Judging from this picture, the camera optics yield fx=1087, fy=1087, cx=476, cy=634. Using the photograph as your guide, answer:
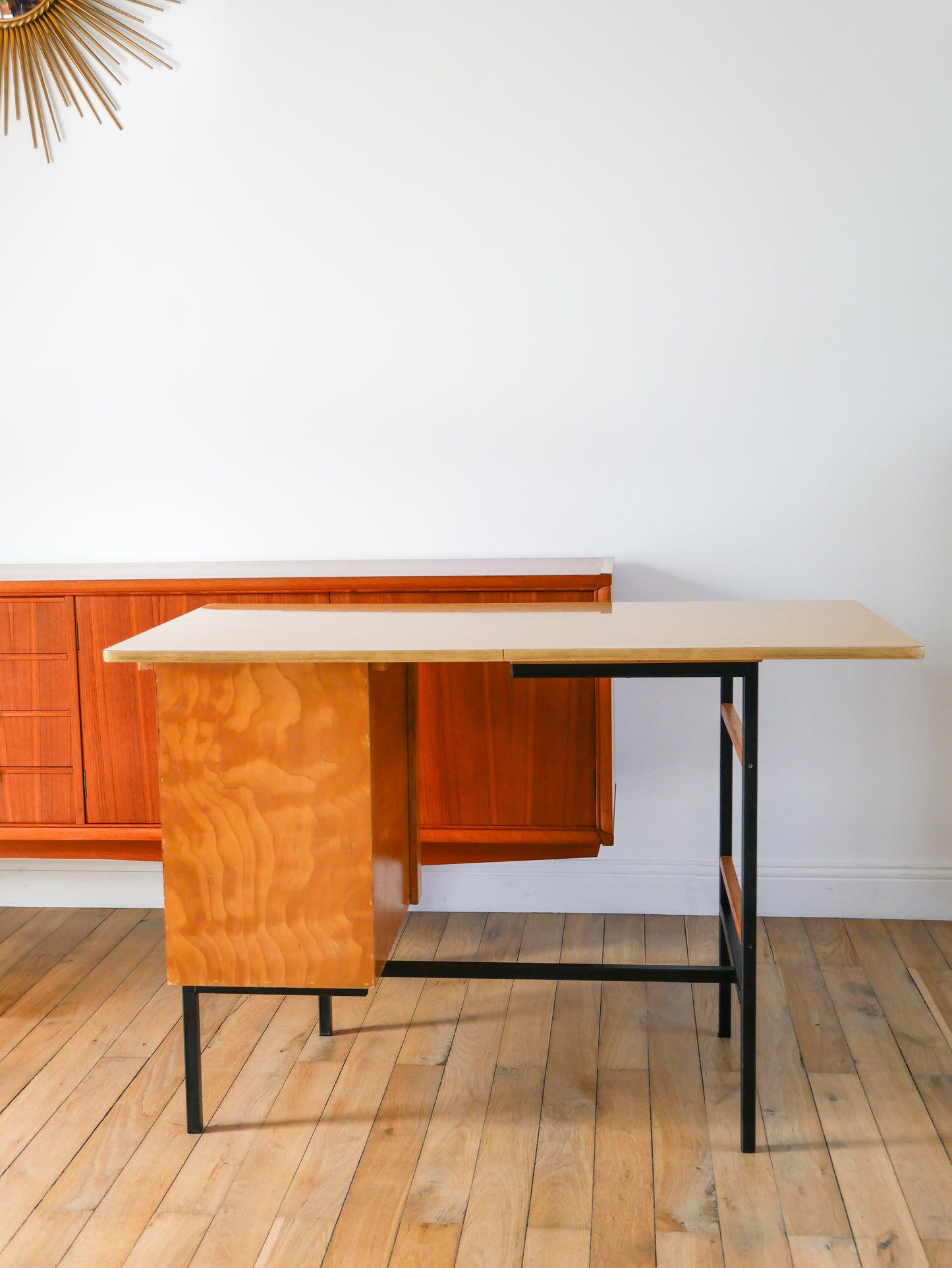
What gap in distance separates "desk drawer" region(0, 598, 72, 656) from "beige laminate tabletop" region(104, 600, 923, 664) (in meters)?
0.55

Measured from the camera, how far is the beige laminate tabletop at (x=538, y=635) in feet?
5.50

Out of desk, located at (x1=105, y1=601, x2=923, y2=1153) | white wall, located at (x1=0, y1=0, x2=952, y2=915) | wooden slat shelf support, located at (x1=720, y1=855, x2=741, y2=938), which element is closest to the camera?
desk, located at (x1=105, y1=601, x2=923, y2=1153)

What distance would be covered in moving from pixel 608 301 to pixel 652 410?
0.30 meters

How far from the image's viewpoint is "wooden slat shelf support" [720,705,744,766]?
1.90m

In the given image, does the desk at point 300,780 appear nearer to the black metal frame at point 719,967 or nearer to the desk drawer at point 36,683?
the black metal frame at point 719,967

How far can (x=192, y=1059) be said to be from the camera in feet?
6.31

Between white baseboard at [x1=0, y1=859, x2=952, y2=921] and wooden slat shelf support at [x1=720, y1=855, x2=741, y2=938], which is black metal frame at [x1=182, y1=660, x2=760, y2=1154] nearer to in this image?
wooden slat shelf support at [x1=720, y1=855, x2=741, y2=938]

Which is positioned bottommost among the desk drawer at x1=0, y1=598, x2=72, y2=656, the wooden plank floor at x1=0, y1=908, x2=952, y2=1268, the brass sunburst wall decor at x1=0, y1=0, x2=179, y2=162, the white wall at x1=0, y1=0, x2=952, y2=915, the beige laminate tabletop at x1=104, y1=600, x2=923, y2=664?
the wooden plank floor at x1=0, y1=908, x2=952, y2=1268

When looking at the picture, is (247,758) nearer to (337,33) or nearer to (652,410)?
(652,410)

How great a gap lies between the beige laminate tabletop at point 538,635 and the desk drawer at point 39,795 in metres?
0.72

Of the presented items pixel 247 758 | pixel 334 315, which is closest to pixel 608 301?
pixel 334 315

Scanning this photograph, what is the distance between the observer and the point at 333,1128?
1956mm

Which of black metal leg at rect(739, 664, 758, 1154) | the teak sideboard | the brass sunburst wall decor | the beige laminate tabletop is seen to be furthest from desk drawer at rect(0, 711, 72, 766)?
black metal leg at rect(739, 664, 758, 1154)

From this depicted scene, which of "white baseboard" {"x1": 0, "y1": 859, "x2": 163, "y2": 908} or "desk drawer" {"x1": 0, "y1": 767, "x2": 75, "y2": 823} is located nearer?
"desk drawer" {"x1": 0, "y1": 767, "x2": 75, "y2": 823}
